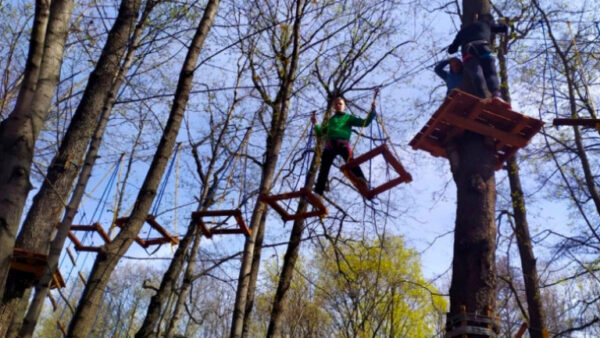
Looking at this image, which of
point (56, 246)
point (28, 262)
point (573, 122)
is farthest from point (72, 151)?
point (573, 122)

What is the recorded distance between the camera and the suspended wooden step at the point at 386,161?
19.1 feet

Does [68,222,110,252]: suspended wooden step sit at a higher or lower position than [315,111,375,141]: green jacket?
lower

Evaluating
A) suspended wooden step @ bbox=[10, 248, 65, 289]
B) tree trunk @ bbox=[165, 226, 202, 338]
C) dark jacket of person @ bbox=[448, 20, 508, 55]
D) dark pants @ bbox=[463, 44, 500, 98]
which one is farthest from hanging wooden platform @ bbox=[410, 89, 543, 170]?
tree trunk @ bbox=[165, 226, 202, 338]

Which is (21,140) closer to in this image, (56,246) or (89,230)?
(56,246)

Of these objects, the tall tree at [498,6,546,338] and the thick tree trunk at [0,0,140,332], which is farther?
the tall tree at [498,6,546,338]

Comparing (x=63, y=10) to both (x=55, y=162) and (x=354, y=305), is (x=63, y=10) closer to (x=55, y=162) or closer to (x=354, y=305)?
(x=55, y=162)

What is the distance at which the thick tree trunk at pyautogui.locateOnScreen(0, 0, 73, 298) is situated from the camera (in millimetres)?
2887

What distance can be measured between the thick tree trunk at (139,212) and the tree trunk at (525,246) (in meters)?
6.37

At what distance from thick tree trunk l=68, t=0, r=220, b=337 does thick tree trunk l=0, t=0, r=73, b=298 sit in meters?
1.05

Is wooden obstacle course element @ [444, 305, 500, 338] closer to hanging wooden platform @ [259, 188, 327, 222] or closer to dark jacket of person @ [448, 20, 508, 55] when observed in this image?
hanging wooden platform @ [259, 188, 327, 222]

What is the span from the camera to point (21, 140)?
10.2 ft

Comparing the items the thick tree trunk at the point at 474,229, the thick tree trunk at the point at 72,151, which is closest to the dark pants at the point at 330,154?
the thick tree trunk at the point at 474,229

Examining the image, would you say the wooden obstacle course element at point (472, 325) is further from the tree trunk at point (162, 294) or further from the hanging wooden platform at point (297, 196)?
the tree trunk at point (162, 294)

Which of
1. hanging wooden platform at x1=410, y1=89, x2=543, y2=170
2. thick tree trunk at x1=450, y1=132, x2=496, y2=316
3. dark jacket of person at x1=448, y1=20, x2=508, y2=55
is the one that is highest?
dark jacket of person at x1=448, y1=20, x2=508, y2=55
